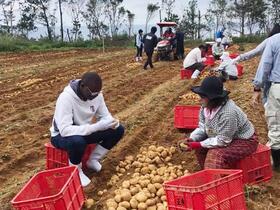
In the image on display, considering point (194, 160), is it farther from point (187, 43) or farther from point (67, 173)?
point (187, 43)

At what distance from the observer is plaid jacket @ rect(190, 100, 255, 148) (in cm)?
433

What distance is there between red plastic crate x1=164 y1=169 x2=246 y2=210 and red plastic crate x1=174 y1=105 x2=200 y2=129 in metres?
2.88

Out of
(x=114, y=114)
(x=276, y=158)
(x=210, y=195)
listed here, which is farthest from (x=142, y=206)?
(x=114, y=114)

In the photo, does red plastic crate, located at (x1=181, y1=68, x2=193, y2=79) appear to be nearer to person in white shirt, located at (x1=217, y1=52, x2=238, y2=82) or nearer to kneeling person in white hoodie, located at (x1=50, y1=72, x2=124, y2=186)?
person in white shirt, located at (x1=217, y1=52, x2=238, y2=82)

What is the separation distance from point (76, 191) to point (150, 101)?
17.9ft

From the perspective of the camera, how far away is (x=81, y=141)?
4.62 metres

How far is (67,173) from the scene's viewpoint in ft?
13.9

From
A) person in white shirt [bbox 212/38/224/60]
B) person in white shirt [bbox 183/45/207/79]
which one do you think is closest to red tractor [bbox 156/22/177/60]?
person in white shirt [bbox 212/38/224/60]

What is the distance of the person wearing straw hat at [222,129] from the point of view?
4.31m

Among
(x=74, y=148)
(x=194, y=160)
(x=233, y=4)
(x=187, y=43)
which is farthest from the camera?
(x=233, y=4)

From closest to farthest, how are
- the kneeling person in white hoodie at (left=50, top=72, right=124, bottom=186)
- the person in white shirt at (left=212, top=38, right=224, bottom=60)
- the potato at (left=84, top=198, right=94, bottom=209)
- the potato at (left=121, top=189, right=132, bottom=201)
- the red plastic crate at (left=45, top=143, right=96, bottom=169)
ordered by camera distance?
the potato at (left=121, top=189, right=132, bottom=201) → the potato at (left=84, top=198, right=94, bottom=209) → the kneeling person in white hoodie at (left=50, top=72, right=124, bottom=186) → the red plastic crate at (left=45, top=143, right=96, bottom=169) → the person in white shirt at (left=212, top=38, right=224, bottom=60)

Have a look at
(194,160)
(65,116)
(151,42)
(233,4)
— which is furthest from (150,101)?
(233,4)

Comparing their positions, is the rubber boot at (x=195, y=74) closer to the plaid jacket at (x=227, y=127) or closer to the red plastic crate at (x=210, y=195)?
the plaid jacket at (x=227, y=127)

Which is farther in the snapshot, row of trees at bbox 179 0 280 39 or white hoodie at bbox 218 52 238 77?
row of trees at bbox 179 0 280 39
